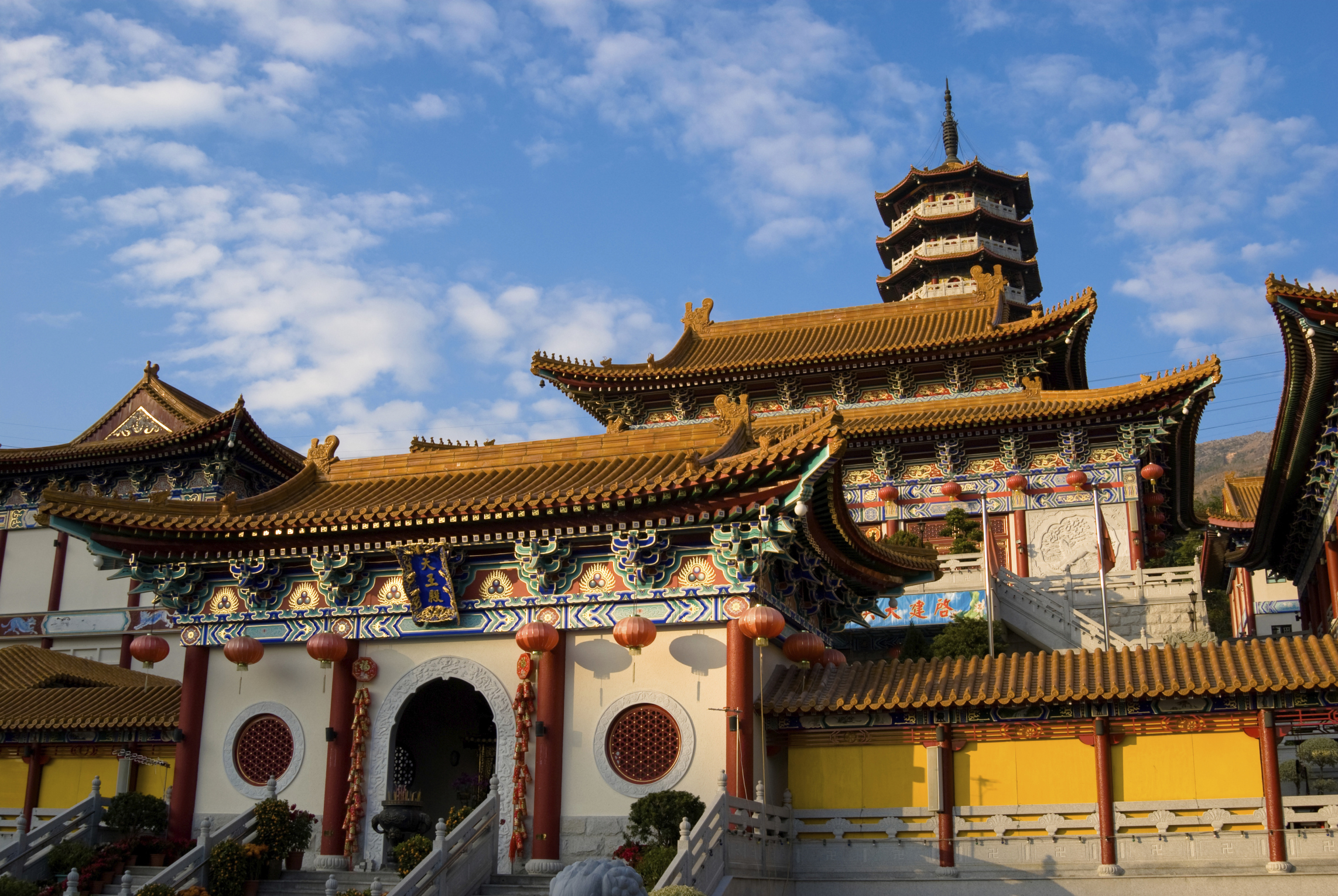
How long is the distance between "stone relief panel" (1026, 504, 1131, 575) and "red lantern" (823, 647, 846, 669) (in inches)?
506

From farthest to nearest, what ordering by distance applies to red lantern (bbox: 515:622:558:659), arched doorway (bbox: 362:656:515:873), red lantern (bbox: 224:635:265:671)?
1. red lantern (bbox: 224:635:265:671)
2. arched doorway (bbox: 362:656:515:873)
3. red lantern (bbox: 515:622:558:659)

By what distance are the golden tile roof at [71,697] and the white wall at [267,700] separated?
0.90 m

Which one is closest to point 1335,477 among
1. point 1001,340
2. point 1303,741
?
point 1303,741

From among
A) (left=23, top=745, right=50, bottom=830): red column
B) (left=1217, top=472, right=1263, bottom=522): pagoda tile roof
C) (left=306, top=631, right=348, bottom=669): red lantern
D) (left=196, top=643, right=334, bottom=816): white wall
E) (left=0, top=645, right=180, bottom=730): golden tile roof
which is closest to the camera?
(left=306, top=631, right=348, bottom=669): red lantern

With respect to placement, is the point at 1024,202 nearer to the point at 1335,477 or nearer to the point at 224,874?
the point at 1335,477

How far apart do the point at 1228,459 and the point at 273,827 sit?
4400 inches

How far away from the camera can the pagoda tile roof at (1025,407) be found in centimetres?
2812

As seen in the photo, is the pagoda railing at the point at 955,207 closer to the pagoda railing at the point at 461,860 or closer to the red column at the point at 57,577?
the red column at the point at 57,577

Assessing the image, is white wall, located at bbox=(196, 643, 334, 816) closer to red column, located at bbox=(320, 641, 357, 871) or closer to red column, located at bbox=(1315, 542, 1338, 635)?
red column, located at bbox=(320, 641, 357, 871)

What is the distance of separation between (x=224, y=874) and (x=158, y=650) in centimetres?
477

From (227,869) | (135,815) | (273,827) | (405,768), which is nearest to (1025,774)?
(273,827)

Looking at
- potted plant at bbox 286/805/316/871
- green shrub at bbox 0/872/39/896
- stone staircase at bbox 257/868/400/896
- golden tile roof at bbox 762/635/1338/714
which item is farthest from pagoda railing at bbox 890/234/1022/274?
green shrub at bbox 0/872/39/896

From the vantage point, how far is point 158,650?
60.5ft

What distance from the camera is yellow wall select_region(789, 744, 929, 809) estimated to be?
1528 cm
